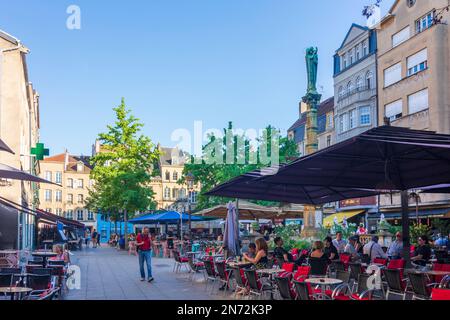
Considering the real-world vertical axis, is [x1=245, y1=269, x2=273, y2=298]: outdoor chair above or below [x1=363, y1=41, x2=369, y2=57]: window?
below

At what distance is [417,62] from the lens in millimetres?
36438

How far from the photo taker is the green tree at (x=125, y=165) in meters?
37.7

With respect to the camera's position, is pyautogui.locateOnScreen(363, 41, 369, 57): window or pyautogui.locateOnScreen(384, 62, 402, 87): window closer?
pyautogui.locateOnScreen(384, 62, 402, 87): window

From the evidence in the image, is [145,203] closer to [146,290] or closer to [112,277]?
[112,277]

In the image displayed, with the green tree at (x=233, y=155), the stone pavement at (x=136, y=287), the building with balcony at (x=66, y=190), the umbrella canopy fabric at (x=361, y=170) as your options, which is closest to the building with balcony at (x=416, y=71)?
the green tree at (x=233, y=155)

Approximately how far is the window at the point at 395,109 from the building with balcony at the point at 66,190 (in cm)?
5564

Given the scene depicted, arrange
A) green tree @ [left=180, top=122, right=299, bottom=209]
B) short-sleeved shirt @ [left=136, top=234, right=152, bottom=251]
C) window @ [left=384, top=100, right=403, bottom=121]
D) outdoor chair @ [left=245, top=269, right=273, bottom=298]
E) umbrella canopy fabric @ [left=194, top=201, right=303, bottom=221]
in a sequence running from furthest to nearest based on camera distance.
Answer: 1. green tree @ [left=180, top=122, right=299, bottom=209]
2. window @ [left=384, top=100, right=403, bottom=121]
3. umbrella canopy fabric @ [left=194, top=201, right=303, bottom=221]
4. short-sleeved shirt @ [left=136, top=234, right=152, bottom=251]
5. outdoor chair @ [left=245, top=269, right=273, bottom=298]

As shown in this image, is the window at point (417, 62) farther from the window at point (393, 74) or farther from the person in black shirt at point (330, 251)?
the person in black shirt at point (330, 251)

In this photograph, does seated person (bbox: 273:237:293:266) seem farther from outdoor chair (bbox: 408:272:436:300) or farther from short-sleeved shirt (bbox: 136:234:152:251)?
outdoor chair (bbox: 408:272:436:300)

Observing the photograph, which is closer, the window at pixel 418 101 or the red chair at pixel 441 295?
the red chair at pixel 441 295

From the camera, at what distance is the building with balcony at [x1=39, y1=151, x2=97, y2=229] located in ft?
272

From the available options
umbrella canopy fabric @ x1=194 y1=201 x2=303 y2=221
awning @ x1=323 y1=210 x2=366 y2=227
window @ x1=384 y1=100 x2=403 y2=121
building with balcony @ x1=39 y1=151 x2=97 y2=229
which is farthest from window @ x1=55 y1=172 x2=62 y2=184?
umbrella canopy fabric @ x1=194 y1=201 x2=303 y2=221

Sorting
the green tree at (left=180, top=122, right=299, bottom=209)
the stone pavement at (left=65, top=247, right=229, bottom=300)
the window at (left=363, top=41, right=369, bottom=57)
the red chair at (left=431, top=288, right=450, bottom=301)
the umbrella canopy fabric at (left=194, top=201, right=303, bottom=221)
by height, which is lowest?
the stone pavement at (left=65, top=247, right=229, bottom=300)
